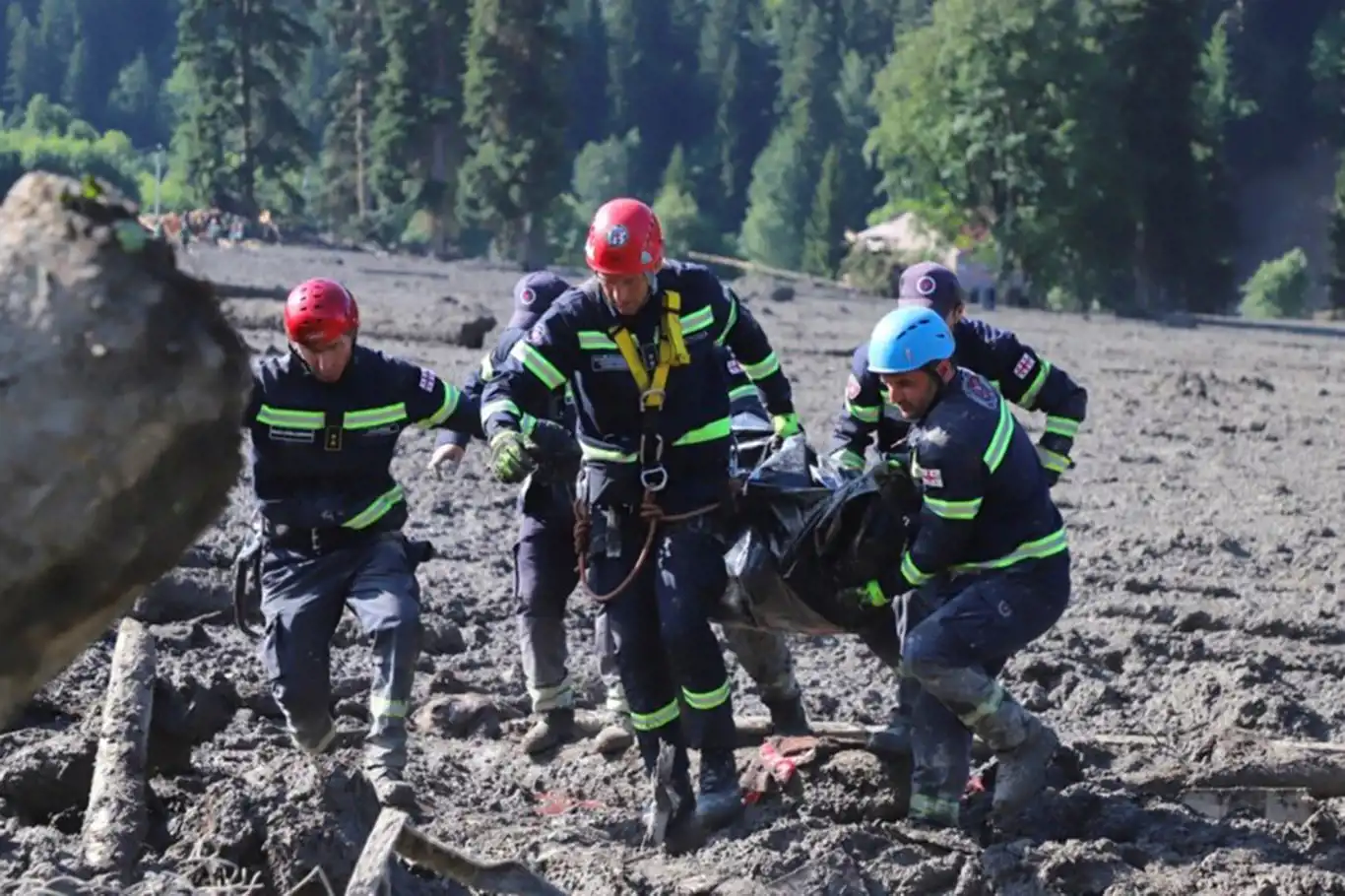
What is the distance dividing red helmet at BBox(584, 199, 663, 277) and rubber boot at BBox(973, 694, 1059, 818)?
1.90 m

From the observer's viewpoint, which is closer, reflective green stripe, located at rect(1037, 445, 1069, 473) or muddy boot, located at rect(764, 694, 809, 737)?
muddy boot, located at rect(764, 694, 809, 737)

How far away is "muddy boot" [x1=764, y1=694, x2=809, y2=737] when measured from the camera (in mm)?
7770

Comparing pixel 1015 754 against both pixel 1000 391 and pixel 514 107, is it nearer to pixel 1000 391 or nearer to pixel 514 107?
pixel 1000 391

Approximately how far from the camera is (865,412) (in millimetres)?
8062

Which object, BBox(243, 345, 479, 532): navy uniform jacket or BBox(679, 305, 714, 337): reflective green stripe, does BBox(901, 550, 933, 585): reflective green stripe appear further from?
BBox(243, 345, 479, 532): navy uniform jacket

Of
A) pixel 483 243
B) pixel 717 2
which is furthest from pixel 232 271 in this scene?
pixel 717 2

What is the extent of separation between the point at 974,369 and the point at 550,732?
7.26ft

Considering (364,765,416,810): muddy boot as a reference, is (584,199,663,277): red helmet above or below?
above

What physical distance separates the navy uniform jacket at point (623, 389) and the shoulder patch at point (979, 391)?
2.88 ft

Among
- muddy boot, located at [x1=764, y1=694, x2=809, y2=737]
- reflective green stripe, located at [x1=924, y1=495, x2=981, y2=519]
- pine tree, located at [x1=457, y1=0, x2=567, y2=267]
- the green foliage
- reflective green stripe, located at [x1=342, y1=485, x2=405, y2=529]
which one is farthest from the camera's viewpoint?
the green foliage

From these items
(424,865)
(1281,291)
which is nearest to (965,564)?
(424,865)

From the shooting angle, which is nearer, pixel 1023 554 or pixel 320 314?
pixel 1023 554

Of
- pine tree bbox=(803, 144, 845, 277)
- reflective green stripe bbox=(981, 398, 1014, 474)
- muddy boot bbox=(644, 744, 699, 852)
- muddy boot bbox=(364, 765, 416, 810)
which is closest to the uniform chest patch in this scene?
reflective green stripe bbox=(981, 398, 1014, 474)

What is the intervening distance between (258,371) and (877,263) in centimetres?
5630
